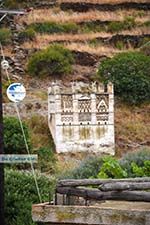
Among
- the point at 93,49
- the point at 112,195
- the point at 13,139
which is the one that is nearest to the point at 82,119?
the point at 13,139

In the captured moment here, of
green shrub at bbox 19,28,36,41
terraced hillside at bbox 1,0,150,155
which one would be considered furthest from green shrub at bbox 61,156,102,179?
green shrub at bbox 19,28,36,41

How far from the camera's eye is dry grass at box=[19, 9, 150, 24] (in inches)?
1398

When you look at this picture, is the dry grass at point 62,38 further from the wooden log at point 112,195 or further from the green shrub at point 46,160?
the wooden log at point 112,195

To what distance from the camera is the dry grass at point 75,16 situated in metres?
35.5

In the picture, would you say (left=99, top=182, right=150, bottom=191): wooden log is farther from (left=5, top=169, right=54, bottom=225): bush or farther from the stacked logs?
(left=5, top=169, right=54, bottom=225): bush

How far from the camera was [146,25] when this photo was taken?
34938mm

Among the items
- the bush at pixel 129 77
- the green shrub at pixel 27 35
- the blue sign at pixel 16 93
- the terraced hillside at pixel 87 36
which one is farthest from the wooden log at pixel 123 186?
the green shrub at pixel 27 35

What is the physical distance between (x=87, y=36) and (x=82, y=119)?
1055cm

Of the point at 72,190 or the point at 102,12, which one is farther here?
the point at 102,12

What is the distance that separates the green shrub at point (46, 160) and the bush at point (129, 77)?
19.1 feet

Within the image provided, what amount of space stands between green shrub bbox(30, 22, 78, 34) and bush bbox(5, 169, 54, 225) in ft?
68.9

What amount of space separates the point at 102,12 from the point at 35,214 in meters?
33.0

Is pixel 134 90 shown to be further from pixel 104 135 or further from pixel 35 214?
pixel 35 214

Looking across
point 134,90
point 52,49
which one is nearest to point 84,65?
point 52,49
